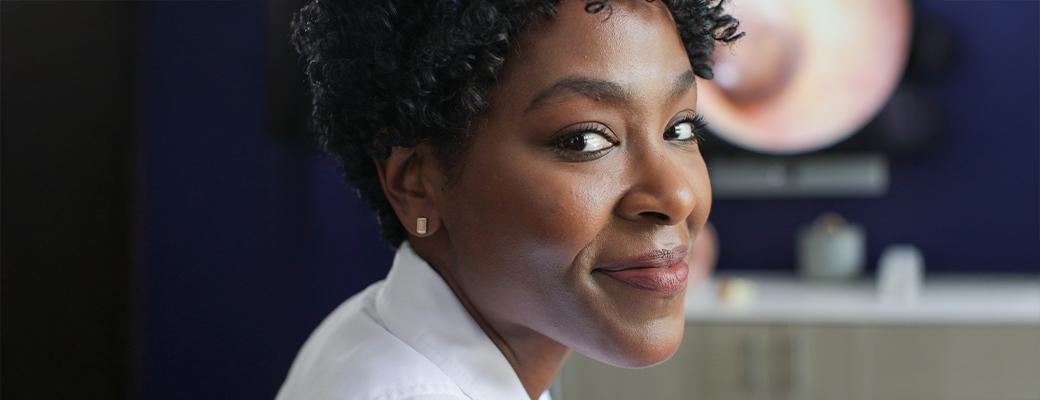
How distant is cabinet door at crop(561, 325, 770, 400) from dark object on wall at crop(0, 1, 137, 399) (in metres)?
1.36

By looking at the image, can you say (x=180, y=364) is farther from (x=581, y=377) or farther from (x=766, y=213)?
(x=766, y=213)

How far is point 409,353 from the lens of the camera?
28.8 inches

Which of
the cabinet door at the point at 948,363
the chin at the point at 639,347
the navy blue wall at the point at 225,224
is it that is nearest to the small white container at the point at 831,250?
the cabinet door at the point at 948,363

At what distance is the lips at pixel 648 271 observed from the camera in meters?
0.70

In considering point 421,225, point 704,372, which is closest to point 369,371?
point 421,225

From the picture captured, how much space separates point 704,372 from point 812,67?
960 millimetres

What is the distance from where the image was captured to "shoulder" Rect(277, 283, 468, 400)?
0.68m

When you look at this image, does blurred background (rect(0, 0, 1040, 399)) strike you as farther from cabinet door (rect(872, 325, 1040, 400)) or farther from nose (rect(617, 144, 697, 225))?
nose (rect(617, 144, 697, 225))

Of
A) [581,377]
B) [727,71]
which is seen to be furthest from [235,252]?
[727,71]

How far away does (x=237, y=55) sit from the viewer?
42.1 inches

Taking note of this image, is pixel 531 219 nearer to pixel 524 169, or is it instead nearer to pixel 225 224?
pixel 524 169

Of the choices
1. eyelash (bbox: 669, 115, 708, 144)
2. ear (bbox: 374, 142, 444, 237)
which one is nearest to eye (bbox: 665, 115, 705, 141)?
eyelash (bbox: 669, 115, 708, 144)

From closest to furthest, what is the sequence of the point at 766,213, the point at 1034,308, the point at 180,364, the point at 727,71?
the point at 180,364
the point at 1034,308
the point at 727,71
the point at 766,213

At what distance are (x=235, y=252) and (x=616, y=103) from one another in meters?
0.65
